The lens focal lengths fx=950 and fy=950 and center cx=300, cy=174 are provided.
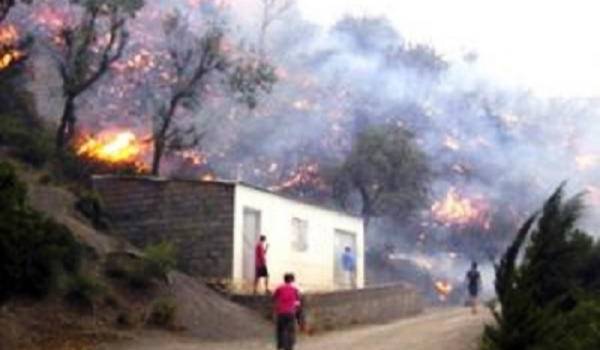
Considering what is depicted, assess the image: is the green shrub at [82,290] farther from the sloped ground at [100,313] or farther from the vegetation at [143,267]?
the vegetation at [143,267]

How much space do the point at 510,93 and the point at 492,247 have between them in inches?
1028

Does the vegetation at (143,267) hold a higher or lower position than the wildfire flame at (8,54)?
lower

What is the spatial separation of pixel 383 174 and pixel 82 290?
2876 centimetres

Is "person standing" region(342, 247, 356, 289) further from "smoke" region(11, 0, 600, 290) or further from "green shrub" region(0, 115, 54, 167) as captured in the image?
"smoke" region(11, 0, 600, 290)

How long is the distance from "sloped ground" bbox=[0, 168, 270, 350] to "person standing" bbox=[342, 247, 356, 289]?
23.9ft

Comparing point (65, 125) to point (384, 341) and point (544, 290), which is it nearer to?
point (384, 341)

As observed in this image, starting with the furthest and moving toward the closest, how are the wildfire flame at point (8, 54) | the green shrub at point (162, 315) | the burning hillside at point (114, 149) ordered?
the burning hillside at point (114, 149), the wildfire flame at point (8, 54), the green shrub at point (162, 315)

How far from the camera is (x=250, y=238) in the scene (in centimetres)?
3153

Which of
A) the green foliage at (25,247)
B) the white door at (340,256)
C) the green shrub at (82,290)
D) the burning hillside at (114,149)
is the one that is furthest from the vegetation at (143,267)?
the burning hillside at (114,149)

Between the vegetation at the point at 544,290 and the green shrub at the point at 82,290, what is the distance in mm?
11810

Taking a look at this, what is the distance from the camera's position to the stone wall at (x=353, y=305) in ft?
92.3

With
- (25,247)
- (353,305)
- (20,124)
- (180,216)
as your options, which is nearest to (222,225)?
(180,216)

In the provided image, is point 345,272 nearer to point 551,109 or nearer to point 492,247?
point 492,247

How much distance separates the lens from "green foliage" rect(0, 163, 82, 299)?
18422 millimetres
